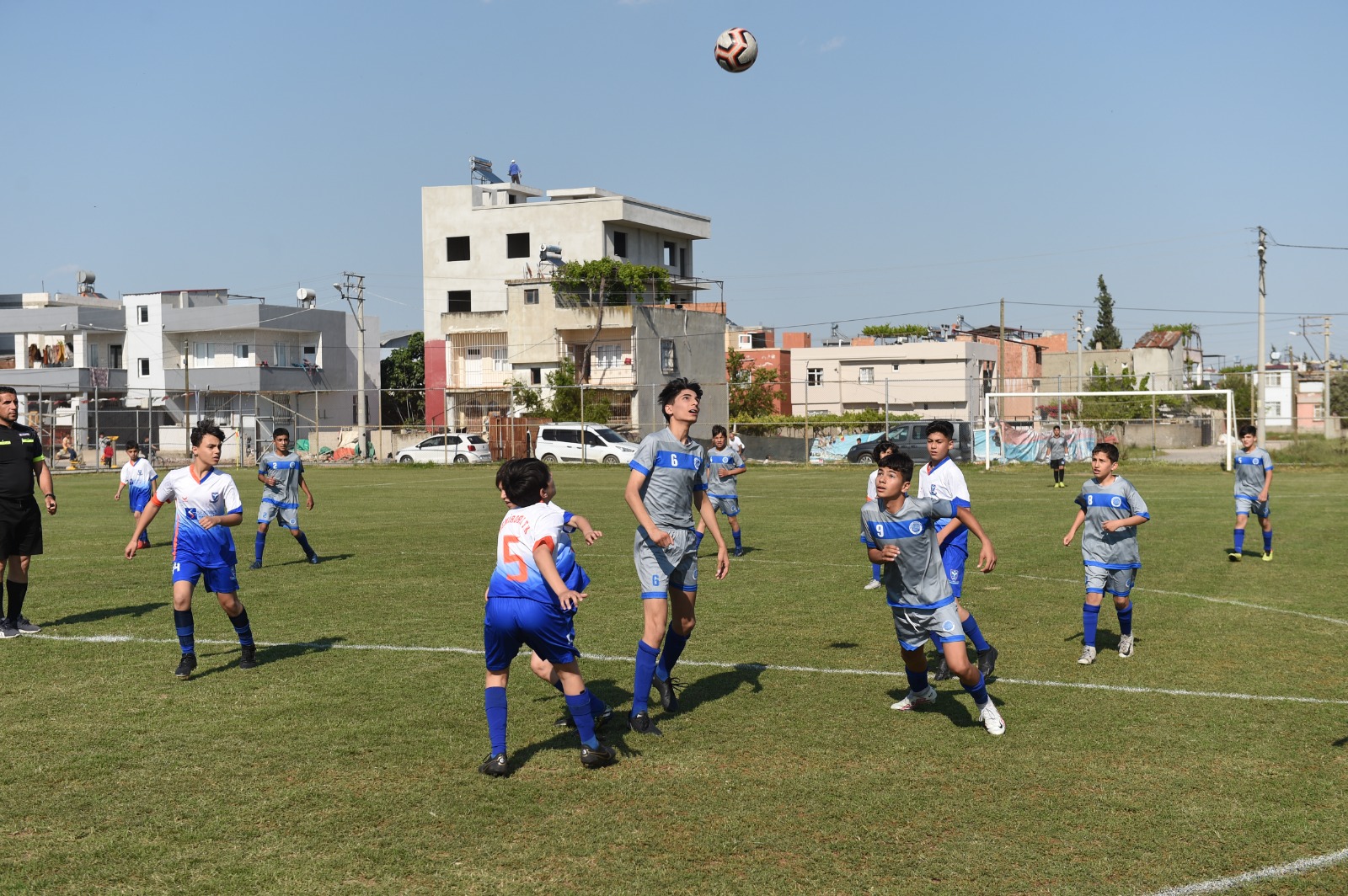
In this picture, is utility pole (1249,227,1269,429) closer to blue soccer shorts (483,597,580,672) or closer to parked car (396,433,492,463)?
parked car (396,433,492,463)

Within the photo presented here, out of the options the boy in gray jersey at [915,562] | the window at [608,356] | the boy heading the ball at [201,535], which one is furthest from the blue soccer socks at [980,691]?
the window at [608,356]

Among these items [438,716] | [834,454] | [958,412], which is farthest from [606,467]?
[438,716]

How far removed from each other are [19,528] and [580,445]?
35651 millimetres

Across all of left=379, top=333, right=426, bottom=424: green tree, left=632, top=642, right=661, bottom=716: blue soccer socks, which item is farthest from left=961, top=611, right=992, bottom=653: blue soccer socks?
left=379, top=333, right=426, bottom=424: green tree

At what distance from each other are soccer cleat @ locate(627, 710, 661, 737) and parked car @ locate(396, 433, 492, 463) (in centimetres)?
4172

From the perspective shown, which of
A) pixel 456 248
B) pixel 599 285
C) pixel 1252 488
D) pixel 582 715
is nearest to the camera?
pixel 582 715

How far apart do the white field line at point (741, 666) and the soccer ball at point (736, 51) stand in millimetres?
12410

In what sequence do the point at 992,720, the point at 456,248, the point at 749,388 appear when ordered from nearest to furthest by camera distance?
the point at 992,720 → the point at 456,248 → the point at 749,388

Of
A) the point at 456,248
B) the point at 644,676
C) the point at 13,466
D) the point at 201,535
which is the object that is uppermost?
the point at 456,248

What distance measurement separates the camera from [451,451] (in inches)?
1918

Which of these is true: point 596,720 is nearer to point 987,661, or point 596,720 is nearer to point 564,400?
point 987,661

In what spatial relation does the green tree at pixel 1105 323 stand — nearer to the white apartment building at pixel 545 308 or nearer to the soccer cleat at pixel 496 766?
the white apartment building at pixel 545 308

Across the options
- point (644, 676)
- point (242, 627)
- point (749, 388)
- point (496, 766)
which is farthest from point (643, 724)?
point (749, 388)

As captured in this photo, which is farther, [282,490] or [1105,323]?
[1105,323]
